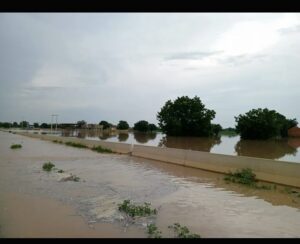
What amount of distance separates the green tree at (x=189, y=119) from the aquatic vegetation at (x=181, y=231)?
50.3 metres

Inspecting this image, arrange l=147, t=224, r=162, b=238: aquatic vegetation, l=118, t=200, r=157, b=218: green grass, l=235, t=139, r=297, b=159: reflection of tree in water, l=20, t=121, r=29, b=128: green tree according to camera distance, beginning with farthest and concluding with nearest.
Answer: l=20, t=121, r=29, b=128: green tree
l=235, t=139, r=297, b=159: reflection of tree in water
l=118, t=200, r=157, b=218: green grass
l=147, t=224, r=162, b=238: aquatic vegetation

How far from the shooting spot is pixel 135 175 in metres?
15.0

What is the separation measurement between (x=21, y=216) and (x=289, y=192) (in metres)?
8.39

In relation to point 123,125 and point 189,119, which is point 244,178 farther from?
point 123,125

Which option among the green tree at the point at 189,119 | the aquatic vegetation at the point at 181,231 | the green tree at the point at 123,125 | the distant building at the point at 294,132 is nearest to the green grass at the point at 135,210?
the aquatic vegetation at the point at 181,231

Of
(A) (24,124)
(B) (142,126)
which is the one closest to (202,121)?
(B) (142,126)

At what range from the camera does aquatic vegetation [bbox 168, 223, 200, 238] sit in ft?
19.7

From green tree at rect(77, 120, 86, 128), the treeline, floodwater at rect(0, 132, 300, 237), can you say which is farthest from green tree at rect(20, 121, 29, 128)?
floodwater at rect(0, 132, 300, 237)

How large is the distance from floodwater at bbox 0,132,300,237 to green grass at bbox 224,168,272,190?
45 cm

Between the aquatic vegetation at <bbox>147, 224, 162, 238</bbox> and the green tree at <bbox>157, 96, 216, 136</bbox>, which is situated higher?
the green tree at <bbox>157, 96, 216, 136</bbox>

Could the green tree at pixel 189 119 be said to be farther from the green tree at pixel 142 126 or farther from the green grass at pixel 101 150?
the green tree at pixel 142 126

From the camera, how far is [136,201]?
9.45 m

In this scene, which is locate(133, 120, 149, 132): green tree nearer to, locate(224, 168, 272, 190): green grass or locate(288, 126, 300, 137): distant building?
locate(288, 126, 300, 137): distant building

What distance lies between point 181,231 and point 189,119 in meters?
51.1
